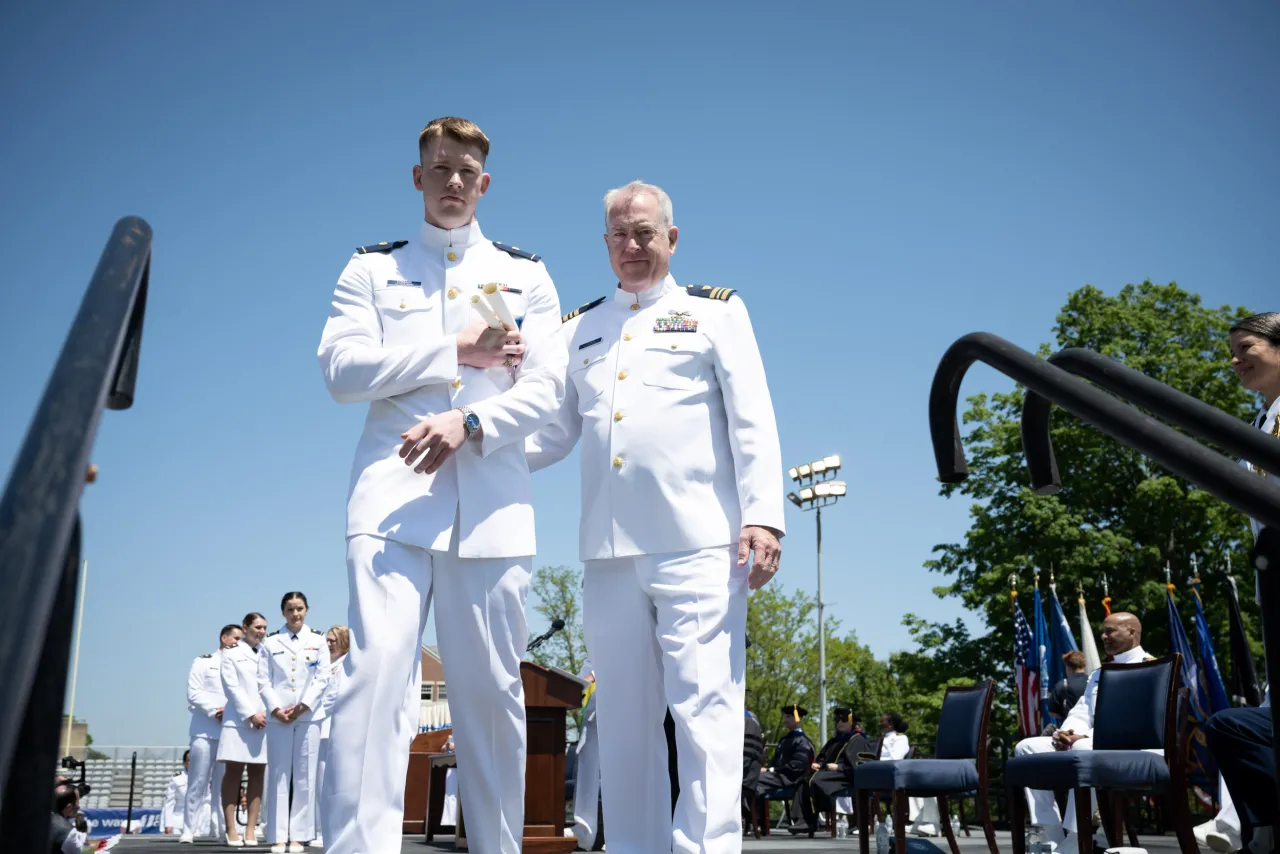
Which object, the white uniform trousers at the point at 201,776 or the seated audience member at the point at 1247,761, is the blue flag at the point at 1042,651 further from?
the seated audience member at the point at 1247,761

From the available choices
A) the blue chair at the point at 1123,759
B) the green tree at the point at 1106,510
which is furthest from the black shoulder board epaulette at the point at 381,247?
the green tree at the point at 1106,510

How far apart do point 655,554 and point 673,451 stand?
380 mm

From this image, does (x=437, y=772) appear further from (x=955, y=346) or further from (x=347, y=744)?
(x=955, y=346)

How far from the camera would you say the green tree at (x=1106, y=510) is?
28.1 m

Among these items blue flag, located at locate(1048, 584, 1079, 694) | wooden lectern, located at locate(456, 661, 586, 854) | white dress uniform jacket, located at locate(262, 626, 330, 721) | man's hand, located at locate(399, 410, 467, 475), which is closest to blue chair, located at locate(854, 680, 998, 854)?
wooden lectern, located at locate(456, 661, 586, 854)

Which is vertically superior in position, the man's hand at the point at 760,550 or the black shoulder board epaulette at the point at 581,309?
the black shoulder board epaulette at the point at 581,309

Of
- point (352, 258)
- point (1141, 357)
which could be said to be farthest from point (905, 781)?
point (1141, 357)

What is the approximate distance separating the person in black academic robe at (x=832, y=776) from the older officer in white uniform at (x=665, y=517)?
14.4 meters

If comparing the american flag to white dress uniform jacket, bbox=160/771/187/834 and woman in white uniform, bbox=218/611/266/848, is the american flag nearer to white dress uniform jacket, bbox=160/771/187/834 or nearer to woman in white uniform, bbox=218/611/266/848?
woman in white uniform, bbox=218/611/266/848

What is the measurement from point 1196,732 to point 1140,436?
13.7 m

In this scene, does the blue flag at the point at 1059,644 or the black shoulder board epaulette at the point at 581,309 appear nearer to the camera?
the black shoulder board epaulette at the point at 581,309

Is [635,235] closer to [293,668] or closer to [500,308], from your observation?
[500,308]

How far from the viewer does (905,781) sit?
7.36 meters

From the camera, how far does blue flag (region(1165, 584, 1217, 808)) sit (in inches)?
393
